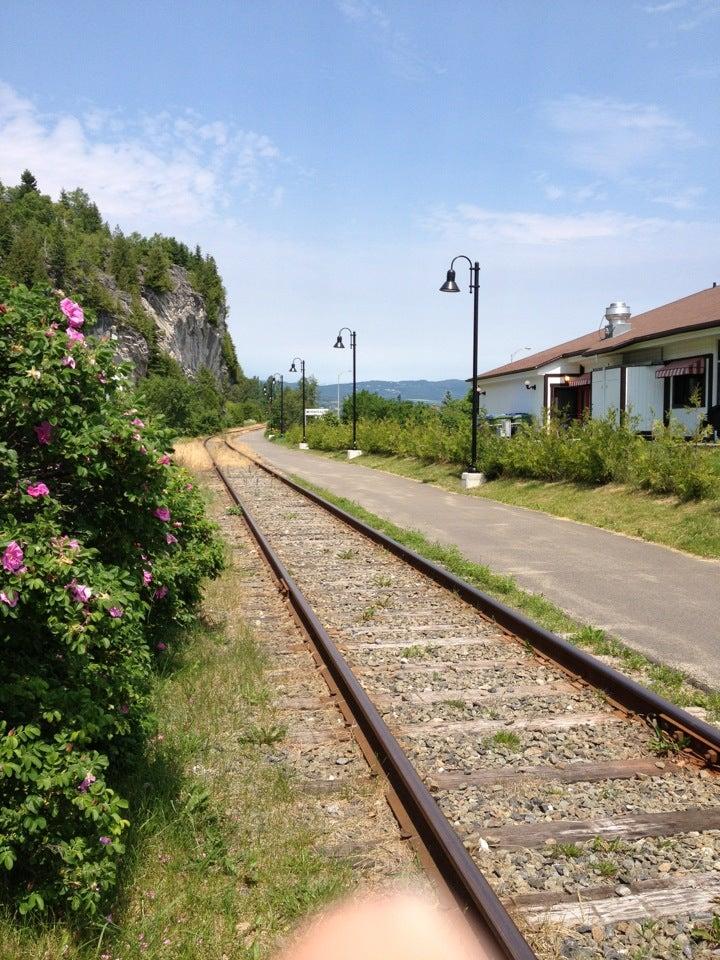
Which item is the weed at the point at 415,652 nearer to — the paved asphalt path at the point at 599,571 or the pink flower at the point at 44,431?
the paved asphalt path at the point at 599,571

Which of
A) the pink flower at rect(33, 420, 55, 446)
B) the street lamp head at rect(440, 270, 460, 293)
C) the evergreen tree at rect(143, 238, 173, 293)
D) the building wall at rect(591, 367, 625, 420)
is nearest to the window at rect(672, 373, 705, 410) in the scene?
the building wall at rect(591, 367, 625, 420)

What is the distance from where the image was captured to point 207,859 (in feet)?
11.7

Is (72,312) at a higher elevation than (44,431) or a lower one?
higher

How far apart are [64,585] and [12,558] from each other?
0.21m

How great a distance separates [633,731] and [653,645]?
2.09 meters

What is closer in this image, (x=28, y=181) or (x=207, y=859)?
(x=207, y=859)

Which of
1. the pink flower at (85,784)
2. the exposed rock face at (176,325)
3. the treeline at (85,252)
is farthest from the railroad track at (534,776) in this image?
the exposed rock face at (176,325)

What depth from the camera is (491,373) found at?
46062 millimetres

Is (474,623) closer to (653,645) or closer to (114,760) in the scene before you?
(653,645)

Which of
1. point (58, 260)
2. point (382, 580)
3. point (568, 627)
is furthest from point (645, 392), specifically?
point (58, 260)

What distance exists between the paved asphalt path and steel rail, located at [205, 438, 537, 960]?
259 centimetres

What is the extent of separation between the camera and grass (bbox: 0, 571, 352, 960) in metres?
2.99

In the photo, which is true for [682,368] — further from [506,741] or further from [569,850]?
[569,850]

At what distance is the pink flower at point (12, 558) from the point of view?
9.16 feet
